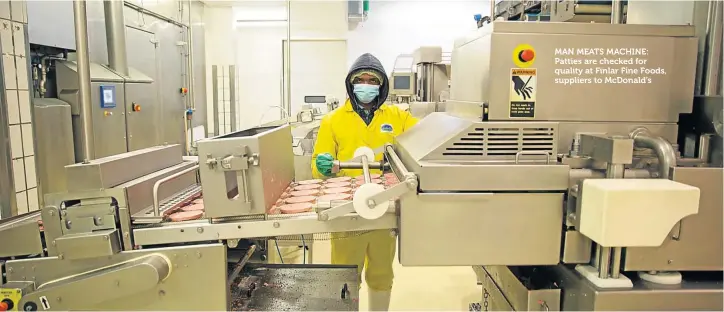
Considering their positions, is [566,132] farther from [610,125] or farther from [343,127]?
[343,127]

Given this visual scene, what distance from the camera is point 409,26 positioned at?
21.4ft

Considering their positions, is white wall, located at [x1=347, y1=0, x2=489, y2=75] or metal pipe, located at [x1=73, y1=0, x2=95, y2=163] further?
white wall, located at [x1=347, y1=0, x2=489, y2=75]

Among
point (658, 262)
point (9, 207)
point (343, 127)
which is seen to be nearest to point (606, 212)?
point (658, 262)

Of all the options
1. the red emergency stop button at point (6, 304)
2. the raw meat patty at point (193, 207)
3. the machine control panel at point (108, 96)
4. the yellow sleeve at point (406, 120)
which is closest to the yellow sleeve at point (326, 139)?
the yellow sleeve at point (406, 120)

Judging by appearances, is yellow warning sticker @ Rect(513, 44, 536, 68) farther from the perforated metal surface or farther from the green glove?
the green glove

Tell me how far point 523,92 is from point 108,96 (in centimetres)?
354

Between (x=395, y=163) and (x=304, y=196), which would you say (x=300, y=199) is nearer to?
(x=304, y=196)

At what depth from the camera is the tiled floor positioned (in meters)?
3.12

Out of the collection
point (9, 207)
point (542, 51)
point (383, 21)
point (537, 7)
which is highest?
point (383, 21)

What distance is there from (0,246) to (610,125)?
5.69 ft

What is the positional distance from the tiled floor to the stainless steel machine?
1850mm

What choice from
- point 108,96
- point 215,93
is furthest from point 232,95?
point 108,96

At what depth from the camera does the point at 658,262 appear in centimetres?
112

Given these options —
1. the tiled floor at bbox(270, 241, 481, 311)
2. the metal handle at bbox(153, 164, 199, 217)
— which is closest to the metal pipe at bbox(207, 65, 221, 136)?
the tiled floor at bbox(270, 241, 481, 311)
